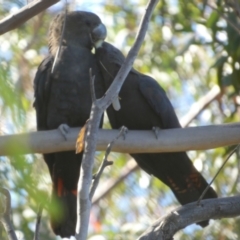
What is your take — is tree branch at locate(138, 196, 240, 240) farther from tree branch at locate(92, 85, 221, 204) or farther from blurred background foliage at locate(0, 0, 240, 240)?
tree branch at locate(92, 85, 221, 204)

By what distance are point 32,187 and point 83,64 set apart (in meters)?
2.01

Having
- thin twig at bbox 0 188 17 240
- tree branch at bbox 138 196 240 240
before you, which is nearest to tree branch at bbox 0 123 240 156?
tree branch at bbox 138 196 240 240

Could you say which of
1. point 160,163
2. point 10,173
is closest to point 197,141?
point 160,163

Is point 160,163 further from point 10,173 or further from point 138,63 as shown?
point 138,63

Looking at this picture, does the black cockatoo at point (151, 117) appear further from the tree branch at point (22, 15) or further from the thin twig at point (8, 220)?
the thin twig at point (8, 220)

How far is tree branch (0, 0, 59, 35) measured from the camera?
2002mm

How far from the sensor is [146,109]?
297 cm

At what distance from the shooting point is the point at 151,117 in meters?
2.95

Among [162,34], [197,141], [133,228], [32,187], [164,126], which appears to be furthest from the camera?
[162,34]

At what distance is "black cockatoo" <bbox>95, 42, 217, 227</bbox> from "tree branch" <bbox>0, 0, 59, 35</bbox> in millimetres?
880

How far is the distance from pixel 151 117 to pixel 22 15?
1.08 metres

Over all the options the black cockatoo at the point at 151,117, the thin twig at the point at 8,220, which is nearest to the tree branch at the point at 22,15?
the thin twig at the point at 8,220

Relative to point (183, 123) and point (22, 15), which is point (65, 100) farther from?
point (183, 123)

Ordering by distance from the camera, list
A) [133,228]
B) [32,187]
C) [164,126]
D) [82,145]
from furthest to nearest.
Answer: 1. [133,228]
2. [164,126]
3. [82,145]
4. [32,187]
